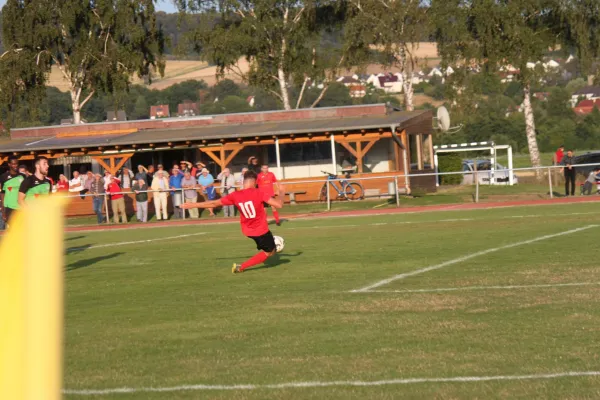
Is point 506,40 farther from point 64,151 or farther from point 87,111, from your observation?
point 87,111

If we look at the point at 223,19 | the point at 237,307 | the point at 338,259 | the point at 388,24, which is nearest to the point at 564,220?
the point at 338,259

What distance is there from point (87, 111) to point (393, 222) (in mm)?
122258

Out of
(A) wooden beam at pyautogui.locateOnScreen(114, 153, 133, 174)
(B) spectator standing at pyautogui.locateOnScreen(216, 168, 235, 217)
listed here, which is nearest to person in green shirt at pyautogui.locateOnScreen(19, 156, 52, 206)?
(B) spectator standing at pyautogui.locateOnScreen(216, 168, 235, 217)

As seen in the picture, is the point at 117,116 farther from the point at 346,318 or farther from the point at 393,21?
the point at 346,318

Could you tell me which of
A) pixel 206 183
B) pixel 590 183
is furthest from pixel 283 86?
pixel 590 183

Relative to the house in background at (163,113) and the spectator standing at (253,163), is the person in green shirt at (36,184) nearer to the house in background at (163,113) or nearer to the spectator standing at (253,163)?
the spectator standing at (253,163)

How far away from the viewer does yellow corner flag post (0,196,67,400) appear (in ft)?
3.15

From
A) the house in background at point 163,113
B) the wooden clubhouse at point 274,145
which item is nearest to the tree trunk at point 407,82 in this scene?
the wooden clubhouse at point 274,145

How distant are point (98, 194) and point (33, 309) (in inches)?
1251

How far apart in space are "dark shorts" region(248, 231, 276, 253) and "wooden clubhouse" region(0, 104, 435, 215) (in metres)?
20.6

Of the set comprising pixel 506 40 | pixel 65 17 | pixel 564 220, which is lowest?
pixel 564 220

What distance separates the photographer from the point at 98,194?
32156mm

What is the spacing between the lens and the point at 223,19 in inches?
2016

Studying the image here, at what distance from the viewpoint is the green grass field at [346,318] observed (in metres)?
6.78
